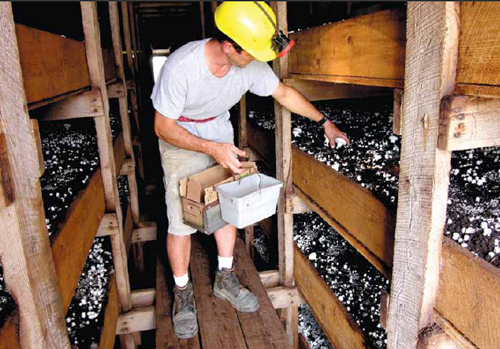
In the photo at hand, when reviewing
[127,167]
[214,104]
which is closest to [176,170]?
[214,104]

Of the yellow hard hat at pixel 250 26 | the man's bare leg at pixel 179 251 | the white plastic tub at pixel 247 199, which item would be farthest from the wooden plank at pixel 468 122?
the man's bare leg at pixel 179 251

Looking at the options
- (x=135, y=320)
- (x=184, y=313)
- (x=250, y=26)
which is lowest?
(x=135, y=320)

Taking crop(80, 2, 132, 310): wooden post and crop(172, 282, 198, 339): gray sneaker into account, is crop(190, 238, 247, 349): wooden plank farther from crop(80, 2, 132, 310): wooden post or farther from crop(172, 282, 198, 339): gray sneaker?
crop(80, 2, 132, 310): wooden post

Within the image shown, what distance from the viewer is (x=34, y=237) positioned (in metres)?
1.12

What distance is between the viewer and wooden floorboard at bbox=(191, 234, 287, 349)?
2160mm

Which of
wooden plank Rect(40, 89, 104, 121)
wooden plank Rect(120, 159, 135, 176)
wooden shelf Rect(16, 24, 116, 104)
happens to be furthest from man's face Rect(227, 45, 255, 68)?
wooden plank Rect(120, 159, 135, 176)

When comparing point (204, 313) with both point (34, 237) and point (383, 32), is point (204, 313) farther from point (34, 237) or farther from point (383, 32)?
point (383, 32)

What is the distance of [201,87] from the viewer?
202 cm

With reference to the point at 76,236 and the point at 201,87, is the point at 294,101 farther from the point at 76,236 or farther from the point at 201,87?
the point at 76,236

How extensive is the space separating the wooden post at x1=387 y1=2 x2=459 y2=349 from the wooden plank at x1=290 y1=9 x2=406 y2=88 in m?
0.13

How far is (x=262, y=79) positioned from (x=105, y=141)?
964 millimetres

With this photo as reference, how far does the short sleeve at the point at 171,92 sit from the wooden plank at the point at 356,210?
0.74 m

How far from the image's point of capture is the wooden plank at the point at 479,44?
844 mm

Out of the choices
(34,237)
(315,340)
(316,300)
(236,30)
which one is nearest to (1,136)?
(34,237)
